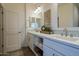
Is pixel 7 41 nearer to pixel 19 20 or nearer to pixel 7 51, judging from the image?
pixel 7 51

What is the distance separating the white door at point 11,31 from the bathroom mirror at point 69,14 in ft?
2.51

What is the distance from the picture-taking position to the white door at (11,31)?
6.72ft

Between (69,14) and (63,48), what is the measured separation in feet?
2.38

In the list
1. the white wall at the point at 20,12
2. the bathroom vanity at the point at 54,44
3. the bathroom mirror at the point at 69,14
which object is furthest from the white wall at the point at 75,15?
the white wall at the point at 20,12

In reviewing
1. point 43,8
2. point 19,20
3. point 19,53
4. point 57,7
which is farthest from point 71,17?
point 19,53

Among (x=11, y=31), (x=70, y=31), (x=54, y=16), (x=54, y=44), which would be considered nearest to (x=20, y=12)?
(x=11, y=31)

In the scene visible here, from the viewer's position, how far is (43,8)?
2199mm

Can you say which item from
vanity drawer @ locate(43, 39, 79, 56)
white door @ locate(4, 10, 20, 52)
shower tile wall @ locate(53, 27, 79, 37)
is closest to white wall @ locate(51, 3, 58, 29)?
shower tile wall @ locate(53, 27, 79, 37)

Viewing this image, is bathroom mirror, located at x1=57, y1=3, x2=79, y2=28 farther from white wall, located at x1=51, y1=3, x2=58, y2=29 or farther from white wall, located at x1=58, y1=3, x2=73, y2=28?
white wall, located at x1=51, y1=3, x2=58, y2=29

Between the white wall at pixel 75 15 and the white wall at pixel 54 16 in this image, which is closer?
the white wall at pixel 75 15

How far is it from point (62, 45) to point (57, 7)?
36.2 inches

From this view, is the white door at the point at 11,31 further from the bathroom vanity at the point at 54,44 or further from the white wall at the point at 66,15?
the white wall at the point at 66,15

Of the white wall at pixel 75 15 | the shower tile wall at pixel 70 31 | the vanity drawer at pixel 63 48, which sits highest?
the white wall at pixel 75 15

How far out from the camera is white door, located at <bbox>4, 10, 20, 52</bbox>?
2.05m
